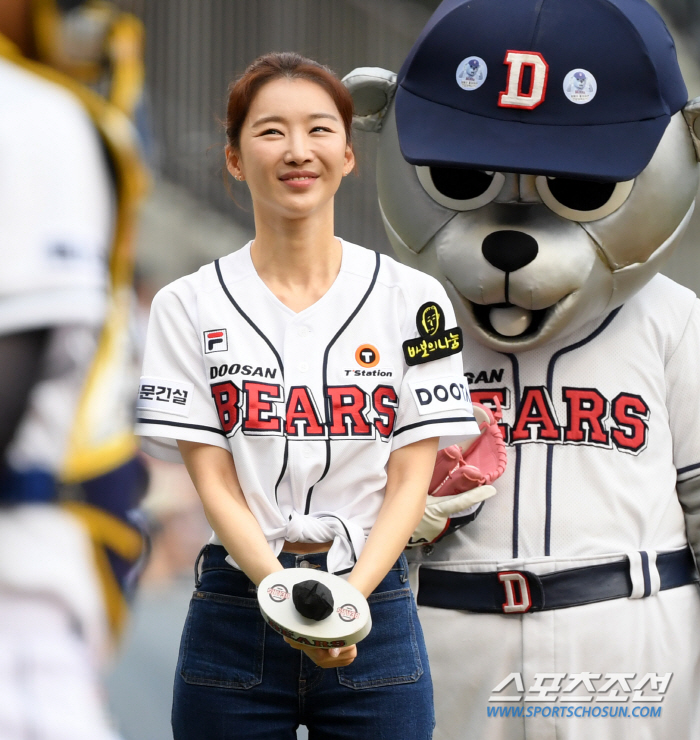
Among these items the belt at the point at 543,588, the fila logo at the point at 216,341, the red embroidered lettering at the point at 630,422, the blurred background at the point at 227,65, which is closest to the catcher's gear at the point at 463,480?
the belt at the point at 543,588

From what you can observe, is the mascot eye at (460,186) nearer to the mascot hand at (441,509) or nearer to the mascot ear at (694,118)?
the mascot ear at (694,118)

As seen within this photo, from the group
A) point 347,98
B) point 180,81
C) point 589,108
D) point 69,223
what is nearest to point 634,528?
point 589,108

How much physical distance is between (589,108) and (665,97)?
0.59 ft

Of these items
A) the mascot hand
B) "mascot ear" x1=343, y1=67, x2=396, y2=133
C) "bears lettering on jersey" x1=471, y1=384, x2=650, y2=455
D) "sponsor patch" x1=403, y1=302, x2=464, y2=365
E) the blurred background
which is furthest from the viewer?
the blurred background

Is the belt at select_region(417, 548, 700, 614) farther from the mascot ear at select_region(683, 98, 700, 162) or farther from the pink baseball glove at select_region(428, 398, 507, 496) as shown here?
the mascot ear at select_region(683, 98, 700, 162)

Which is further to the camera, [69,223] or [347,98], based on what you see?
[347,98]

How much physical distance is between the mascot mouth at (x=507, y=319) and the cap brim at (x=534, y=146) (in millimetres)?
276

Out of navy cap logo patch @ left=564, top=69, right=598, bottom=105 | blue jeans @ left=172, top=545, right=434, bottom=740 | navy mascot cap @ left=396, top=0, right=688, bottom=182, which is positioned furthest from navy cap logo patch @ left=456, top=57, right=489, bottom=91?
blue jeans @ left=172, top=545, right=434, bottom=740

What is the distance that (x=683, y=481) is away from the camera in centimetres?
237

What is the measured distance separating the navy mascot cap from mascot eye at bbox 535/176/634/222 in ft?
0.26

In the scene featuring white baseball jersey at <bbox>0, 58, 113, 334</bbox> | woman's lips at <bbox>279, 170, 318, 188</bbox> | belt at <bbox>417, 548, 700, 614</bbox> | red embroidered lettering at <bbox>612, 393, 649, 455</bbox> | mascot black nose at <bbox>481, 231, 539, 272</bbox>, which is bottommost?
white baseball jersey at <bbox>0, 58, 113, 334</bbox>

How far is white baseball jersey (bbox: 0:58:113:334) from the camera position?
2.57 feet

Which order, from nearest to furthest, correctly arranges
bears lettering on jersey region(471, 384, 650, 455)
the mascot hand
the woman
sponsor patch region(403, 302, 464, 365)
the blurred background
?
the woman, sponsor patch region(403, 302, 464, 365), the mascot hand, bears lettering on jersey region(471, 384, 650, 455), the blurred background

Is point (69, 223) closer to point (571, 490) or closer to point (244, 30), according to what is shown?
point (571, 490)
